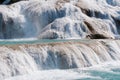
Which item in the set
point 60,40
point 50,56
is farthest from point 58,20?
point 50,56

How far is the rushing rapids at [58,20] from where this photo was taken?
39375 mm

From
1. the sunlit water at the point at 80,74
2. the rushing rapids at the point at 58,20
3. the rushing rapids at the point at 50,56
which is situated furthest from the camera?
the rushing rapids at the point at 58,20

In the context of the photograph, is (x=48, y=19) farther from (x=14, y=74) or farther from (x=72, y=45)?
(x=14, y=74)

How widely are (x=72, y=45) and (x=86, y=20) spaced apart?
47.9ft

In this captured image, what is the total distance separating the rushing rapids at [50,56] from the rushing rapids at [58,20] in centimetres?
1027

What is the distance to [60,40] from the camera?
35.0m

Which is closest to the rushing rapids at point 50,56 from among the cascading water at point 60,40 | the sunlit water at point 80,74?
the cascading water at point 60,40

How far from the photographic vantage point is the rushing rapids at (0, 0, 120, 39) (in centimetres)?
3938

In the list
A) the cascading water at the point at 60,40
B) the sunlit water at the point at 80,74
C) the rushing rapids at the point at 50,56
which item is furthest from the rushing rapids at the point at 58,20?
the sunlit water at the point at 80,74

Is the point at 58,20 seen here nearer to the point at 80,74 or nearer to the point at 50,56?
the point at 50,56

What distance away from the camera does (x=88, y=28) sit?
39719 mm

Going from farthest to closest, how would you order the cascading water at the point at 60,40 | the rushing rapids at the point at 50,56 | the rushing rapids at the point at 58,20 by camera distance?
1. the rushing rapids at the point at 58,20
2. the cascading water at the point at 60,40
3. the rushing rapids at the point at 50,56

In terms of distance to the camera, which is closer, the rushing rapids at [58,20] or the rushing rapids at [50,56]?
the rushing rapids at [50,56]

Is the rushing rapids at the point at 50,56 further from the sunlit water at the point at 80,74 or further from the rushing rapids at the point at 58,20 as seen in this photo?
the rushing rapids at the point at 58,20
